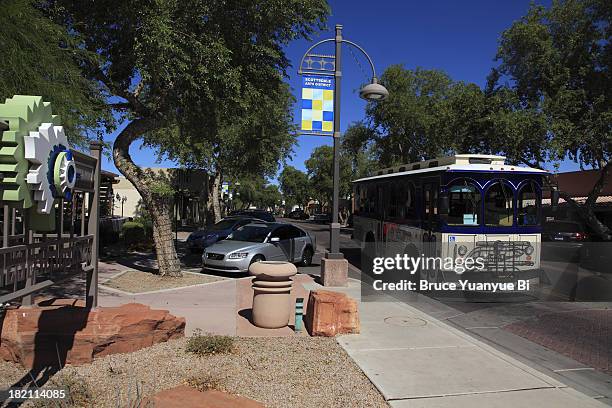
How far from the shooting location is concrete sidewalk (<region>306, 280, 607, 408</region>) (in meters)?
4.81

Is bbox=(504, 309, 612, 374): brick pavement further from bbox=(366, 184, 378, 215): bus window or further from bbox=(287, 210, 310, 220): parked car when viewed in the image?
bbox=(287, 210, 310, 220): parked car

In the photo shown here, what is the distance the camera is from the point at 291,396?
4727mm

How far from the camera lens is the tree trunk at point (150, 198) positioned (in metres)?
12.1

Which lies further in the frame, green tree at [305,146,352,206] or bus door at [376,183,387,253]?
green tree at [305,146,352,206]

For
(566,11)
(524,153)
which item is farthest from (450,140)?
(566,11)

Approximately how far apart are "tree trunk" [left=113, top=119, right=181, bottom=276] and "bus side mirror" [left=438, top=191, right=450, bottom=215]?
6.58 meters

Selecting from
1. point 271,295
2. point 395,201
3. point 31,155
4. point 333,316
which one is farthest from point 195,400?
point 395,201

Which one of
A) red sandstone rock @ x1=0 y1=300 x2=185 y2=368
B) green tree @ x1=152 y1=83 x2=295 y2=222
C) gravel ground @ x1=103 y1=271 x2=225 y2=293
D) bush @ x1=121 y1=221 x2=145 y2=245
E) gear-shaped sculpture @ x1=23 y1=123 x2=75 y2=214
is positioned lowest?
gravel ground @ x1=103 y1=271 x2=225 y2=293

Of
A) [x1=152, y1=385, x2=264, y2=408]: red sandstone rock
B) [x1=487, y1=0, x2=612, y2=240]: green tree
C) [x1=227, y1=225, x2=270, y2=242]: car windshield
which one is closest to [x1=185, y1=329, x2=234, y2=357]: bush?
[x1=152, y1=385, x2=264, y2=408]: red sandstone rock

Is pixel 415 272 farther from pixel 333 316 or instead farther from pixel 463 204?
pixel 333 316

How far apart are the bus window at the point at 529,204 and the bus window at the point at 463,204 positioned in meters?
1.01

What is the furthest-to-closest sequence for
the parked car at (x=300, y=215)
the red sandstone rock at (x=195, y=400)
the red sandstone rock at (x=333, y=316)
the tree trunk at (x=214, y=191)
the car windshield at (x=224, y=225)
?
the parked car at (x=300, y=215) → the tree trunk at (x=214, y=191) → the car windshield at (x=224, y=225) → the red sandstone rock at (x=333, y=316) → the red sandstone rock at (x=195, y=400)

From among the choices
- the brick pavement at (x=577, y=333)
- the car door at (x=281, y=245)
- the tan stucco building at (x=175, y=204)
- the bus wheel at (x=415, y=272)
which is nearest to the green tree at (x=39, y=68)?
the car door at (x=281, y=245)

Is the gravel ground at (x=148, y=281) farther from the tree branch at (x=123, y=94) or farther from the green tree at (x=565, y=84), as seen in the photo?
the green tree at (x=565, y=84)
